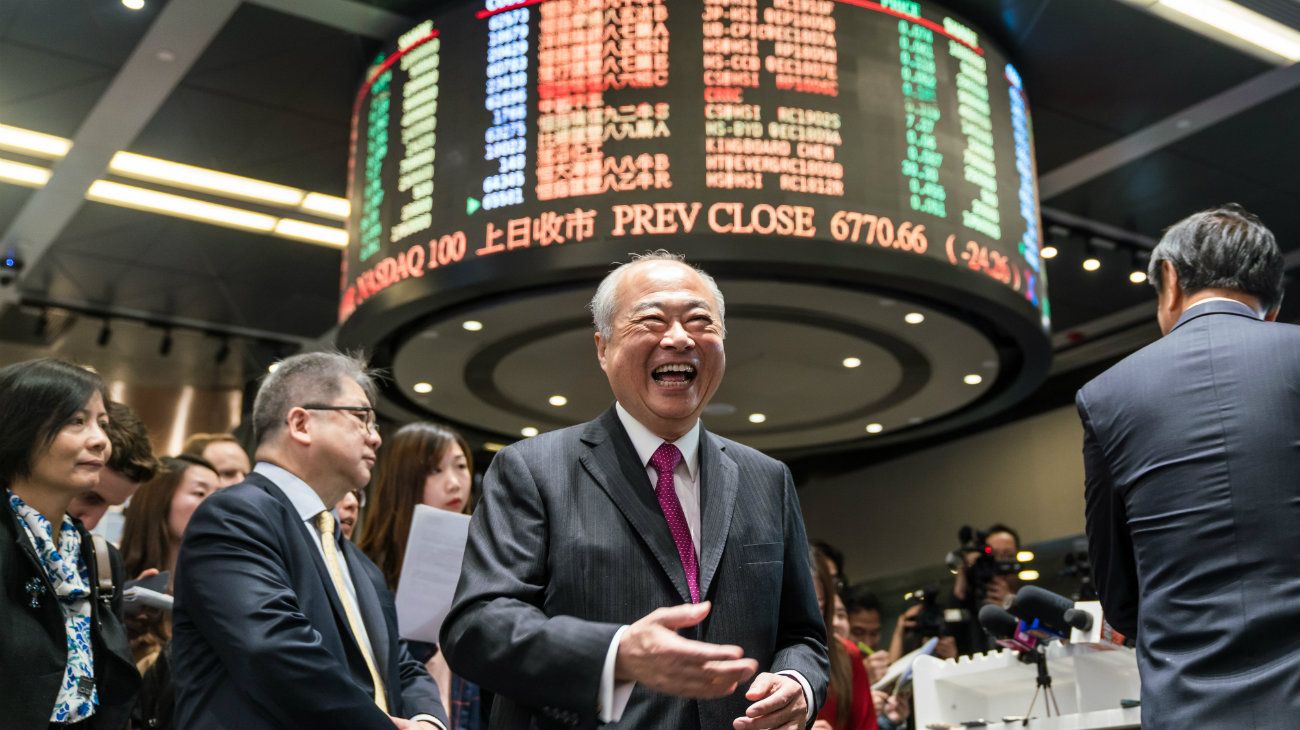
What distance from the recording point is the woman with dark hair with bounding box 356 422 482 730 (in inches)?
145

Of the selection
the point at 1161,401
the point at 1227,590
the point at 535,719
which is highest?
the point at 1161,401

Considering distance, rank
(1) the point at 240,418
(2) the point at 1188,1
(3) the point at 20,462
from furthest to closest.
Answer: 1. (1) the point at 240,418
2. (2) the point at 1188,1
3. (3) the point at 20,462

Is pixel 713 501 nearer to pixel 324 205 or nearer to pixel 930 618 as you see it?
pixel 930 618

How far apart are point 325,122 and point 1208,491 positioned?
617 centimetres

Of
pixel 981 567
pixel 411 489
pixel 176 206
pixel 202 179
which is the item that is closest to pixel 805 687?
pixel 411 489

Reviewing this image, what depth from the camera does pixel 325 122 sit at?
734 centimetres

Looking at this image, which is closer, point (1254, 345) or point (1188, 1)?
point (1254, 345)

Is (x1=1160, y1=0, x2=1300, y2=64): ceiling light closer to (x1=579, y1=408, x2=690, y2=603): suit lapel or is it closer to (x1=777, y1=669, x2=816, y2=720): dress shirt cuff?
(x1=579, y1=408, x2=690, y2=603): suit lapel

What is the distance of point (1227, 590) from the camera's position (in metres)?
2.02

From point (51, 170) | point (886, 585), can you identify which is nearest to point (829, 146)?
point (51, 170)

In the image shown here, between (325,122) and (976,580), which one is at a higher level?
(325,122)

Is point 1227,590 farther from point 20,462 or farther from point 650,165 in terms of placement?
point 650,165

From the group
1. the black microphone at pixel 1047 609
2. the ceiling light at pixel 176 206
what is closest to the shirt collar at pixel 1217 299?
the black microphone at pixel 1047 609

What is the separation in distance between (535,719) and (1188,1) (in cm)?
569
